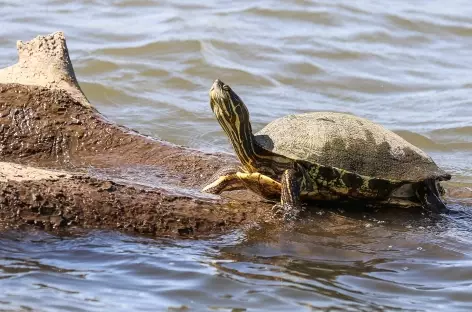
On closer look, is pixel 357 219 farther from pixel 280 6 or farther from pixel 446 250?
pixel 280 6

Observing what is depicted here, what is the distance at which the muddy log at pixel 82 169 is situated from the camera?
178 inches

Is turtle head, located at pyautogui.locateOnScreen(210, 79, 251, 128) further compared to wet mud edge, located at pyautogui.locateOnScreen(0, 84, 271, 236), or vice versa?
turtle head, located at pyautogui.locateOnScreen(210, 79, 251, 128)

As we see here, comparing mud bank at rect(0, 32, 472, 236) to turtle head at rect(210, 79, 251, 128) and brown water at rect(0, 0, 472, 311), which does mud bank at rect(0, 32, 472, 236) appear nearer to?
brown water at rect(0, 0, 472, 311)

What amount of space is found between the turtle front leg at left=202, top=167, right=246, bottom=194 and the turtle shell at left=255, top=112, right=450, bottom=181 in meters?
0.27

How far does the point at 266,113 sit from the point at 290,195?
4685 mm

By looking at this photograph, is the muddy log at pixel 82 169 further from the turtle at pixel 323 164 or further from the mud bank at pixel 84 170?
the turtle at pixel 323 164

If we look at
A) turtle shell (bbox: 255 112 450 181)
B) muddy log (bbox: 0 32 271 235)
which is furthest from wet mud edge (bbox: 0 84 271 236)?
turtle shell (bbox: 255 112 450 181)

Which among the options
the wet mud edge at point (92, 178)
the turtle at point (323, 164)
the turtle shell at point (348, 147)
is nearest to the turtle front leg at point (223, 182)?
the turtle at point (323, 164)

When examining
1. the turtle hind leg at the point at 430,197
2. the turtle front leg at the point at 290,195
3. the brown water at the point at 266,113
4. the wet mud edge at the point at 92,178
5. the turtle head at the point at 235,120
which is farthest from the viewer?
the turtle hind leg at the point at 430,197

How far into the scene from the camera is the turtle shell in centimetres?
481

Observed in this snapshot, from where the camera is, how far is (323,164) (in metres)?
4.77

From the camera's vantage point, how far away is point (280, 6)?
Result: 13586 mm

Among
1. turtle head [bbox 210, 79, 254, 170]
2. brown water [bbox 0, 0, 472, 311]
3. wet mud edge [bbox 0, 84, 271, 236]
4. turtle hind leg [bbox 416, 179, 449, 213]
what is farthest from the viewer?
turtle hind leg [bbox 416, 179, 449, 213]

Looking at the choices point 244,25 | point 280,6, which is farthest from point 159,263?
point 280,6
